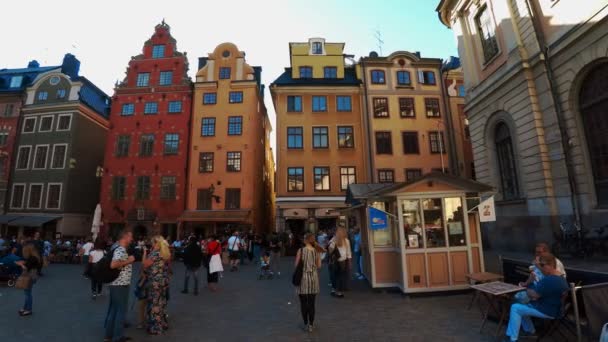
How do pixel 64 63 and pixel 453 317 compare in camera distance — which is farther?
pixel 64 63

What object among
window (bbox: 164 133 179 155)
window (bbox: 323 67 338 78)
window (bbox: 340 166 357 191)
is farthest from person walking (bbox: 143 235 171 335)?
window (bbox: 323 67 338 78)

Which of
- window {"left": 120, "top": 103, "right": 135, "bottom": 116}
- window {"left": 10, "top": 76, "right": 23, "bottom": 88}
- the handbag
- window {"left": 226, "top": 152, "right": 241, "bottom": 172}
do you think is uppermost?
window {"left": 10, "top": 76, "right": 23, "bottom": 88}

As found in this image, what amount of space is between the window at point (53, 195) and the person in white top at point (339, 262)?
2868 cm

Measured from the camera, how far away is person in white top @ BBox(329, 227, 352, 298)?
919 cm

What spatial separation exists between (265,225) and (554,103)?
82.9 feet

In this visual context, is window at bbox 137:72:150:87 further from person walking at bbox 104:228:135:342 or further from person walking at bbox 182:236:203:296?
person walking at bbox 104:228:135:342

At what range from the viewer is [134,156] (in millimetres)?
26828

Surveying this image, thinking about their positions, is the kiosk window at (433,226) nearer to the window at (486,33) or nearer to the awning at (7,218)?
the window at (486,33)

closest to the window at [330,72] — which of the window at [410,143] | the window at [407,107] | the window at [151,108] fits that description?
the window at [407,107]

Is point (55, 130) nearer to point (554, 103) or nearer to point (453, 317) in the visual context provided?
point (453, 317)

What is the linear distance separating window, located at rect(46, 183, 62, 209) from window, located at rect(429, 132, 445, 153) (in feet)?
109

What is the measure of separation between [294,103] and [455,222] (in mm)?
19519

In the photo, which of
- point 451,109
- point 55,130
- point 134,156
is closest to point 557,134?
point 451,109

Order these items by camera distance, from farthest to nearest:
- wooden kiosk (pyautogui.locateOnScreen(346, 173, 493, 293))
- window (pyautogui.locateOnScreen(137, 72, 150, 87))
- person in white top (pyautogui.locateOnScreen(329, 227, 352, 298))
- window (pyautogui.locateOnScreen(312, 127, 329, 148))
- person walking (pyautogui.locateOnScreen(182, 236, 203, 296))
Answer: window (pyautogui.locateOnScreen(137, 72, 150, 87)), window (pyautogui.locateOnScreen(312, 127, 329, 148)), person walking (pyautogui.locateOnScreen(182, 236, 203, 296)), person in white top (pyautogui.locateOnScreen(329, 227, 352, 298)), wooden kiosk (pyautogui.locateOnScreen(346, 173, 493, 293))
